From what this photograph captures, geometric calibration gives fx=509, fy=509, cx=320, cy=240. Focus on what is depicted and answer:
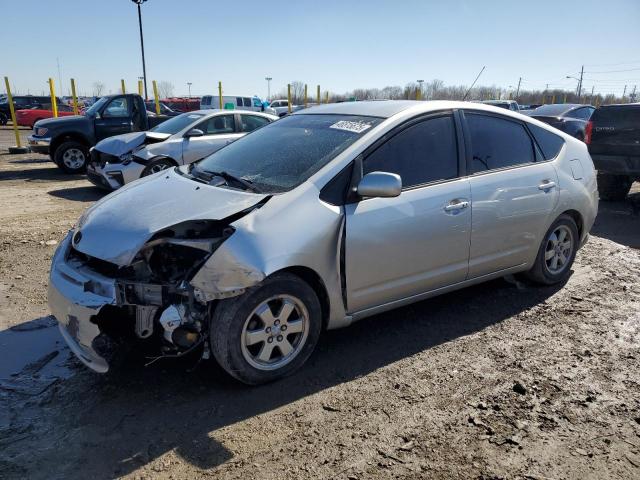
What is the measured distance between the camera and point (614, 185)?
368 inches

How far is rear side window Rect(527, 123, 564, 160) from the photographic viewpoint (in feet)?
15.3

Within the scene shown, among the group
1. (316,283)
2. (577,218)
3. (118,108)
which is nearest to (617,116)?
(577,218)

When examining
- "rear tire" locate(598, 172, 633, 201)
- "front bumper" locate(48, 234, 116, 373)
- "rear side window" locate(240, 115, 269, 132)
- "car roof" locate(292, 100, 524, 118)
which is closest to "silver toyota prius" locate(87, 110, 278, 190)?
"rear side window" locate(240, 115, 269, 132)

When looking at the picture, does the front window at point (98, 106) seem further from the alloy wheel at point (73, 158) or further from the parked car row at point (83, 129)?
the alloy wheel at point (73, 158)

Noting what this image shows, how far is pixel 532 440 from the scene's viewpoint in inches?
109

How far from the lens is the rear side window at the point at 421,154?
3.65 meters

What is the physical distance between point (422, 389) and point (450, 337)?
0.83 m

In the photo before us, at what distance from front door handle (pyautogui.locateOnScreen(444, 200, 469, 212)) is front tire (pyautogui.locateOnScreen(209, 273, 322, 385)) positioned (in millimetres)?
Answer: 1261

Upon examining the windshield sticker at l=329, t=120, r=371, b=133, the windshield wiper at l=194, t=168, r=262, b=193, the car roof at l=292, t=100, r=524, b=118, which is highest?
the car roof at l=292, t=100, r=524, b=118

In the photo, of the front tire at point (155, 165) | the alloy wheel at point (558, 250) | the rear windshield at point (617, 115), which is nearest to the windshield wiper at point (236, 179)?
the alloy wheel at point (558, 250)

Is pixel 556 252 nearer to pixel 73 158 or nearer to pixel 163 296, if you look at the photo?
pixel 163 296

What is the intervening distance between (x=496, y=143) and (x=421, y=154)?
90cm

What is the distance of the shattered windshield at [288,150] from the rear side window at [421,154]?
8.5 inches

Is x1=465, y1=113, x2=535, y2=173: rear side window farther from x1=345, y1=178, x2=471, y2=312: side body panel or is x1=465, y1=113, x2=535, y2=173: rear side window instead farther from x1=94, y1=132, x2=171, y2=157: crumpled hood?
x1=94, y1=132, x2=171, y2=157: crumpled hood
